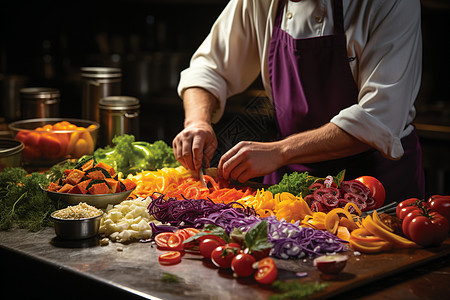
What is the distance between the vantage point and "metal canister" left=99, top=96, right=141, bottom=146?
307 centimetres

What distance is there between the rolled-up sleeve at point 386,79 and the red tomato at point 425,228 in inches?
24.6

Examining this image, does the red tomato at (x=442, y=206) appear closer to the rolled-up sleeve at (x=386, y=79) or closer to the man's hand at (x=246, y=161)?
the rolled-up sleeve at (x=386, y=79)

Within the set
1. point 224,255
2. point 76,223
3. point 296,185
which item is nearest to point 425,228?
point 296,185

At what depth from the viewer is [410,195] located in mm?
2730

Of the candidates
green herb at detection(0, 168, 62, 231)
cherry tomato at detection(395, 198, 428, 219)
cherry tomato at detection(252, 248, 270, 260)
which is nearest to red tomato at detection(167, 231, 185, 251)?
cherry tomato at detection(252, 248, 270, 260)

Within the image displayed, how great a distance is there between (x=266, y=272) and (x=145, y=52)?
512 centimetres

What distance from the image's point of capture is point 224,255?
1585 mm

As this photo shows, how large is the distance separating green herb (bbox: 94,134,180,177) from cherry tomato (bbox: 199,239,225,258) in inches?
41.8

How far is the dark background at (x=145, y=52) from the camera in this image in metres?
4.91

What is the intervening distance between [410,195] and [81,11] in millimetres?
5214

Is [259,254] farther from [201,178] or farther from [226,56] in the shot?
[226,56]

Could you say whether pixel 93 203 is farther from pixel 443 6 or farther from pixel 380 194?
pixel 443 6

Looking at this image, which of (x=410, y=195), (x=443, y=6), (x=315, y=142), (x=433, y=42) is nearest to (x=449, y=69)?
(x=433, y=42)

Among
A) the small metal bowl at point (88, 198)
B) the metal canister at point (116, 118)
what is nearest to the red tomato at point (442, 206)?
the small metal bowl at point (88, 198)
